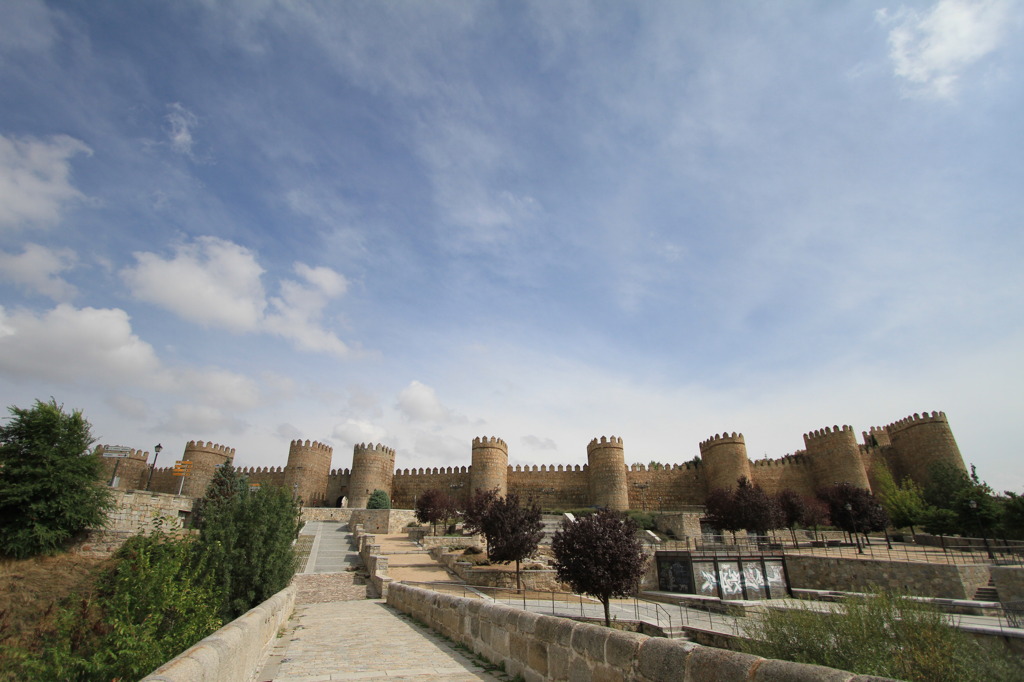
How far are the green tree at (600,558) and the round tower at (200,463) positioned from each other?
129 feet

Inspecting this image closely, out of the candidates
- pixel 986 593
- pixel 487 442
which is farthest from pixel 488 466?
pixel 986 593

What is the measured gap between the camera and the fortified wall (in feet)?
138

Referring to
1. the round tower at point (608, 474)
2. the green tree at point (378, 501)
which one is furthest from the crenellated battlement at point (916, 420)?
the green tree at point (378, 501)

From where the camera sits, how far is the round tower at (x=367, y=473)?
4516 cm

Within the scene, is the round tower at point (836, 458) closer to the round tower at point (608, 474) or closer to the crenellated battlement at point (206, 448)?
the round tower at point (608, 474)

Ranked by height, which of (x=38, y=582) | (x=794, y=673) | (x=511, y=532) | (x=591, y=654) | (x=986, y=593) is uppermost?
(x=511, y=532)

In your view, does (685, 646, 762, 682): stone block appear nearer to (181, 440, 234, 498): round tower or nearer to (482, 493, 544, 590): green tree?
(482, 493, 544, 590): green tree

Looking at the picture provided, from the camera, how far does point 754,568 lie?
845 inches

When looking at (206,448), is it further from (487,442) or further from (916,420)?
(916,420)

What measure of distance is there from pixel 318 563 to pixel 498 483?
24.7 metres

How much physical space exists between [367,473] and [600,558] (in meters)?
33.2

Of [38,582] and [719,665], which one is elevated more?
[719,665]

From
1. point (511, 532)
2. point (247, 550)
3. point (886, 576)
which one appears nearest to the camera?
point (247, 550)

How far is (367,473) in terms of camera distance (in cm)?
4578
